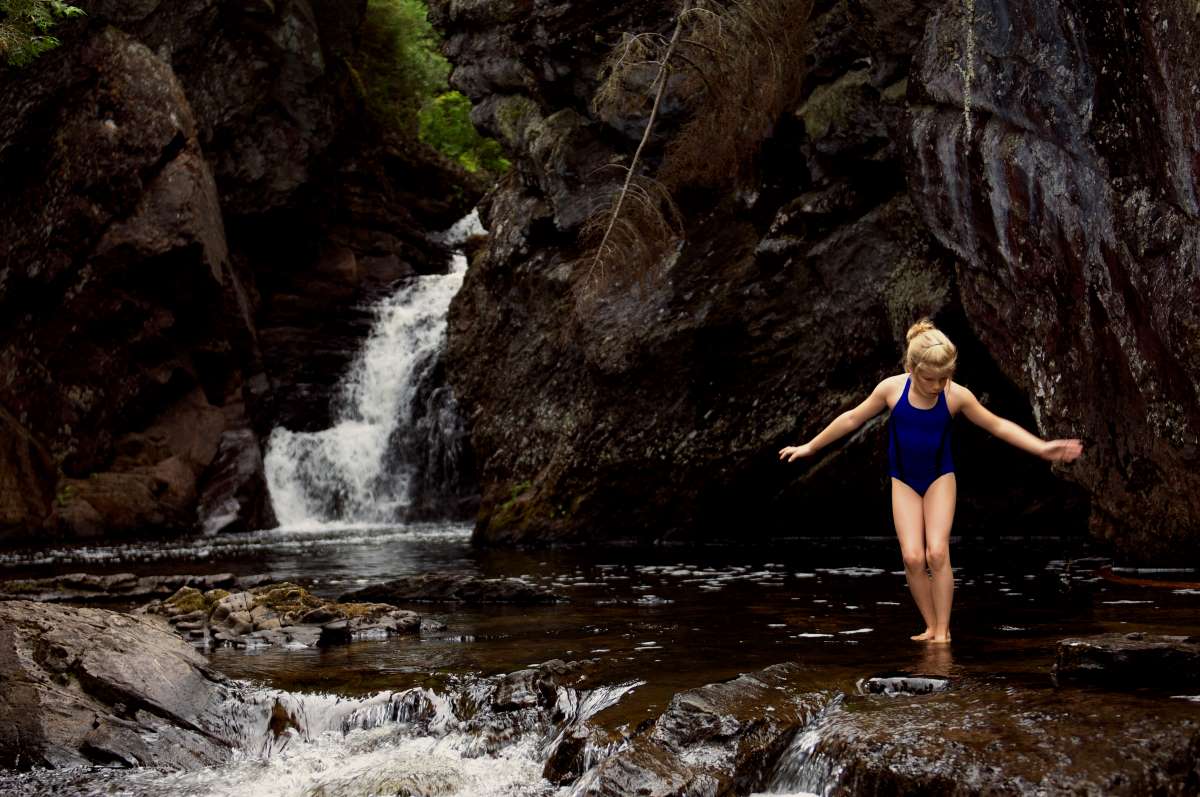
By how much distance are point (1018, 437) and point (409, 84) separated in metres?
32.3

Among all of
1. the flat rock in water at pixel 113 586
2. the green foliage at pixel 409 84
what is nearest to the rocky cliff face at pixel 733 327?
the flat rock in water at pixel 113 586

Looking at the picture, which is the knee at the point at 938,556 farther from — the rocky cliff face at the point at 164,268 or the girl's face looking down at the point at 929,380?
the rocky cliff face at the point at 164,268

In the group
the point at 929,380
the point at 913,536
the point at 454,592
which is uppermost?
the point at 929,380

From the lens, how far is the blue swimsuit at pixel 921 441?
25.6ft

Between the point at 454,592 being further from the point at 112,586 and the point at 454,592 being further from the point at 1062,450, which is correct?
the point at 1062,450

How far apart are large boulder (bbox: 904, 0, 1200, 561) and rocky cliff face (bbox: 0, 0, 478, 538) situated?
17319 mm

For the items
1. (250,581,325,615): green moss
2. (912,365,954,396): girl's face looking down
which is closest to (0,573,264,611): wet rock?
(250,581,325,615): green moss

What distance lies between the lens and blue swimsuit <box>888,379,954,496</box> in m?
7.79

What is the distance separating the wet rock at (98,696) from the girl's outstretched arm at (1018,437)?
523 cm

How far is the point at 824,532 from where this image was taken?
1939 centimetres

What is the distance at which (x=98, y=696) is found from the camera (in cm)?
727

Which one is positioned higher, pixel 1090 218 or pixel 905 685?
pixel 1090 218

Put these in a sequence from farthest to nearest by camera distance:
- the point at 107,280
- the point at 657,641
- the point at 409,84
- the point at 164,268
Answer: the point at 409,84 < the point at 164,268 < the point at 107,280 < the point at 657,641

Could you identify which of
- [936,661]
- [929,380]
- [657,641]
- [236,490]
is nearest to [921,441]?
[929,380]
